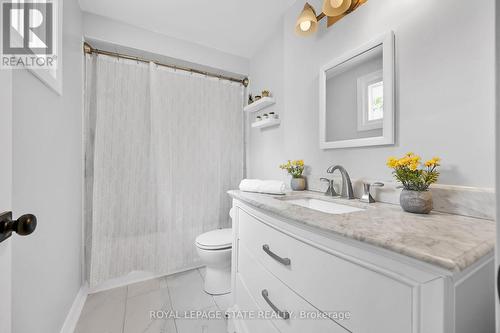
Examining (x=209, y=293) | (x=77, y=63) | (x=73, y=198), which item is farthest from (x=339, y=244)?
(x=77, y=63)

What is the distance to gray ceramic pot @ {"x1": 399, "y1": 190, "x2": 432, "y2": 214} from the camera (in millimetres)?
810

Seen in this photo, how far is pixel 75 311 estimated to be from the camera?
1499 millimetres

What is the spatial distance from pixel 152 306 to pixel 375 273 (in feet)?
5.93

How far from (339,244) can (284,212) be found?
24 cm

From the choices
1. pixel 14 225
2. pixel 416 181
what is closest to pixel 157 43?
pixel 14 225

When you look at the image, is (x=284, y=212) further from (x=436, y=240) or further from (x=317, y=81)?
(x=317, y=81)

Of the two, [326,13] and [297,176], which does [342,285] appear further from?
[326,13]

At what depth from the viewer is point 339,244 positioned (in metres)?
0.61

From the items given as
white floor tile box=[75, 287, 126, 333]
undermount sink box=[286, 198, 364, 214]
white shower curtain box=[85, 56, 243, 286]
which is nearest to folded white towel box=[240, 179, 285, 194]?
undermount sink box=[286, 198, 364, 214]

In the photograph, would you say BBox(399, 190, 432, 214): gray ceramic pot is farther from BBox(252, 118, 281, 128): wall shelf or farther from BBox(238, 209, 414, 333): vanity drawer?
BBox(252, 118, 281, 128): wall shelf

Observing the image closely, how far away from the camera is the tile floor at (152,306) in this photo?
1.41 metres

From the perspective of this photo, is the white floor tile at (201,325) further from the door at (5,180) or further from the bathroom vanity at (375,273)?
the door at (5,180)

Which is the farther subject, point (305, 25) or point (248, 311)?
point (305, 25)

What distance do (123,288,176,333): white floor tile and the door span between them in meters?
1.07
